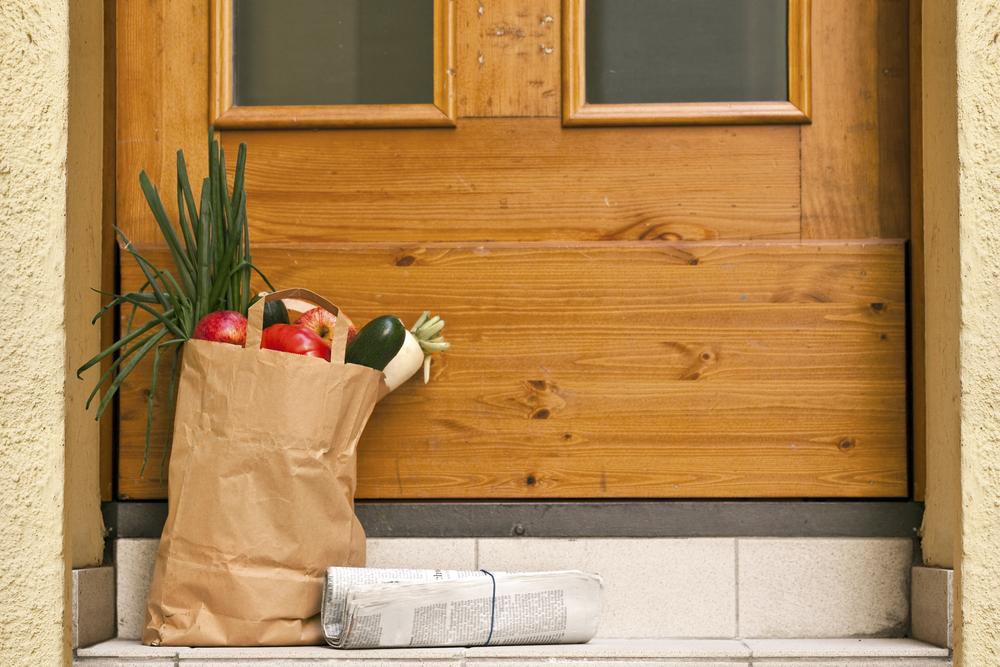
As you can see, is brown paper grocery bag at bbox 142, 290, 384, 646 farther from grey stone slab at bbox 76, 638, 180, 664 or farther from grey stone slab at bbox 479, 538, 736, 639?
grey stone slab at bbox 479, 538, 736, 639

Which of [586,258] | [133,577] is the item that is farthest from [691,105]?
[133,577]

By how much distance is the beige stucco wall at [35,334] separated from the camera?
3.54 feet

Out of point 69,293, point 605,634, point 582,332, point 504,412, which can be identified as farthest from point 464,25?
point 605,634

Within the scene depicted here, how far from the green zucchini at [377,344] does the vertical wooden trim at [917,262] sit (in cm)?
92

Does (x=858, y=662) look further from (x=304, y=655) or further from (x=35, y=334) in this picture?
(x=35, y=334)

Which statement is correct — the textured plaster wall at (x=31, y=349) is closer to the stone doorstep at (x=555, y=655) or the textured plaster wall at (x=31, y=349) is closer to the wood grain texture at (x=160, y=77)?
the stone doorstep at (x=555, y=655)

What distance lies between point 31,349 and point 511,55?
96 centimetres

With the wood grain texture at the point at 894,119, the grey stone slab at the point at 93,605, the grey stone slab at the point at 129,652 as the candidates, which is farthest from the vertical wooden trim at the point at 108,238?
the wood grain texture at the point at 894,119

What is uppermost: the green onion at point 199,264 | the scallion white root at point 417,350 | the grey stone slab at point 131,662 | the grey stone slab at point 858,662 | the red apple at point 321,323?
the green onion at point 199,264

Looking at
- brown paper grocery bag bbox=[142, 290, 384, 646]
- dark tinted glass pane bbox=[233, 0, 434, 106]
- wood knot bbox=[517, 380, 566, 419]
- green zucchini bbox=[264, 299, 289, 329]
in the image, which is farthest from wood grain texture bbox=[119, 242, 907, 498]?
dark tinted glass pane bbox=[233, 0, 434, 106]

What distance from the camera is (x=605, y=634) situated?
4.18 feet

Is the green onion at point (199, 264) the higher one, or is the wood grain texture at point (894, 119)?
the wood grain texture at point (894, 119)

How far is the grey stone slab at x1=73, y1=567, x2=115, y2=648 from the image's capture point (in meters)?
1.19

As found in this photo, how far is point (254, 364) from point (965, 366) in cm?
109
